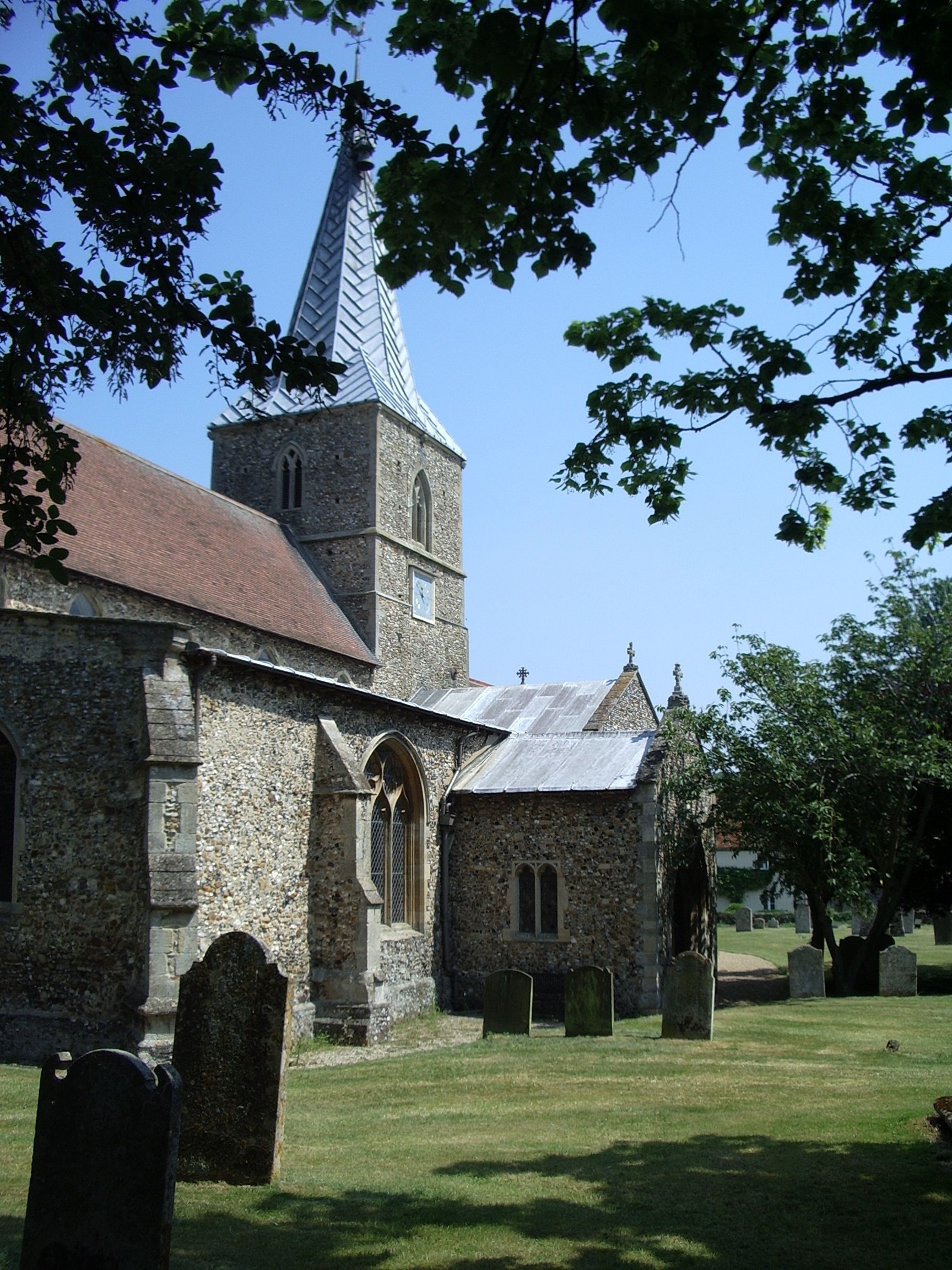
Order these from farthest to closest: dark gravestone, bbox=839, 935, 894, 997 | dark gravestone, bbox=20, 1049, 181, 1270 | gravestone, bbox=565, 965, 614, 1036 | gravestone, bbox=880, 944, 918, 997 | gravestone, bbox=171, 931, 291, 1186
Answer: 1. dark gravestone, bbox=839, 935, 894, 997
2. gravestone, bbox=880, 944, 918, 997
3. gravestone, bbox=565, 965, 614, 1036
4. gravestone, bbox=171, 931, 291, 1186
5. dark gravestone, bbox=20, 1049, 181, 1270

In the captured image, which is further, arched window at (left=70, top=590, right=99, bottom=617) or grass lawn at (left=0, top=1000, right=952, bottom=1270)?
arched window at (left=70, top=590, right=99, bottom=617)

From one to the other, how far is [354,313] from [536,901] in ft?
→ 58.6

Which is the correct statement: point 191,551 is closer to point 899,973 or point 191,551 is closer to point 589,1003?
point 589,1003

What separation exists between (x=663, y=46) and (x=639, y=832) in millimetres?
13476

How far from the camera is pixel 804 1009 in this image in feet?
57.1

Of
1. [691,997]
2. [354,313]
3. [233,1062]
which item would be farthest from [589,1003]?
[354,313]

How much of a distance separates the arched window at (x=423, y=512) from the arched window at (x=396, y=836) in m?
10.9

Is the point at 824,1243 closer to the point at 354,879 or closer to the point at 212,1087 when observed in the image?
the point at 212,1087

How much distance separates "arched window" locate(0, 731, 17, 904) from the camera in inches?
484

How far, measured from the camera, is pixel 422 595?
2714 centimetres

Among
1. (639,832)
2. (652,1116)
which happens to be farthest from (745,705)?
(652,1116)

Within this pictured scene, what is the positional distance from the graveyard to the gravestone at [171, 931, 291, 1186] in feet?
0.61

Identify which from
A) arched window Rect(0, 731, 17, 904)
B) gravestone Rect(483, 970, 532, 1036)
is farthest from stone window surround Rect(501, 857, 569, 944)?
arched window Rect(0, 731, 17, 904)

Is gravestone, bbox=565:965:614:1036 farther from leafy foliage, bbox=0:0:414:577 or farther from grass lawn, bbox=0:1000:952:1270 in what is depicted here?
leafy foliage, bbox=0:0:414:577
